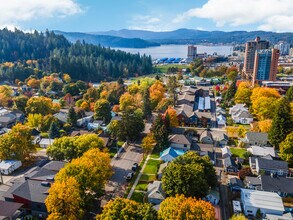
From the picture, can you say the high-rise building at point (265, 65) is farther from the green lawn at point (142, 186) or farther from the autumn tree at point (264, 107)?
the green lawn at point (142, 186)

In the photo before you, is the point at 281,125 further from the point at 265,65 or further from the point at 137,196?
the point at 265,65

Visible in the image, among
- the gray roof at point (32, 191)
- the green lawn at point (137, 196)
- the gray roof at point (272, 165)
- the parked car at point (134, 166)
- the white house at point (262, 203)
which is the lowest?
the green lawn at point (137, 196)

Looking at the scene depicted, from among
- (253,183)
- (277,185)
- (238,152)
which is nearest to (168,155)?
(253,183)

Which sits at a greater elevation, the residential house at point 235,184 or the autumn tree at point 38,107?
the autumn tree at point 38,107

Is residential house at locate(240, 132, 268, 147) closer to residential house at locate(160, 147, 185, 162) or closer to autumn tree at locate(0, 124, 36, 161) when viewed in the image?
residential house at locate(160, 147, 185, 162)

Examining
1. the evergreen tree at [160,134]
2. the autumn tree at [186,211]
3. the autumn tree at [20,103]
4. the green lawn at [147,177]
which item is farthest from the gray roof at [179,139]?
the autumn tree at [20,103]

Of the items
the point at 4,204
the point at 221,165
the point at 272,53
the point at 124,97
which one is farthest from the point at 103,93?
the point at 272,53

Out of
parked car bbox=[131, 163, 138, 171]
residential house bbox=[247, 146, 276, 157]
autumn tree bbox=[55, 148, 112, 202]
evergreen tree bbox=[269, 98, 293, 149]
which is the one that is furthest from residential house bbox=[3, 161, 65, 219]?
evergreen tree bbox=[269, 98, 293, 149]
